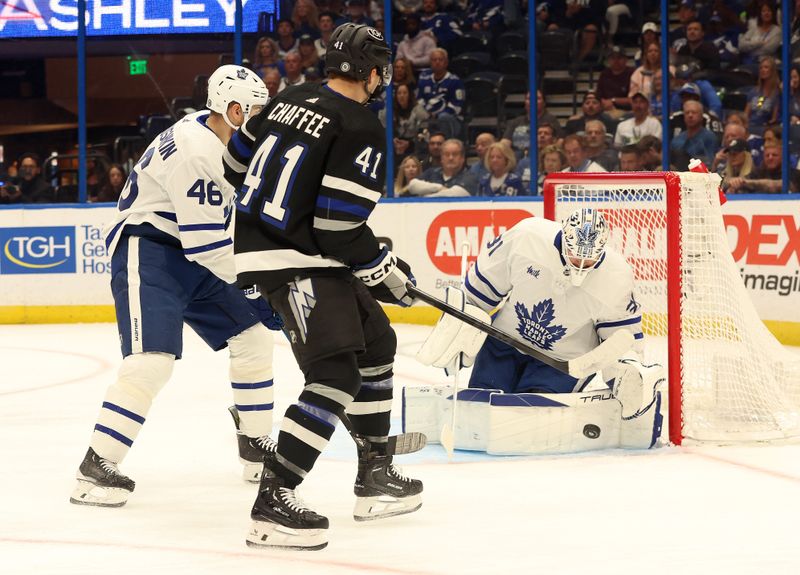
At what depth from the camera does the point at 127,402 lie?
10.8 ft

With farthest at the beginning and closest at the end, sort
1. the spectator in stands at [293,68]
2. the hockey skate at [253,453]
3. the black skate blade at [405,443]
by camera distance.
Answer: the spectator in stands at [293,68] < the hockey skate at [253,453] < the black skate blade at [405,443]

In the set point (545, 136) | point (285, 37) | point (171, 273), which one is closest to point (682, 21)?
point (545, 136)

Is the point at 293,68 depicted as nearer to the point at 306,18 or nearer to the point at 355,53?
the point at 306,18

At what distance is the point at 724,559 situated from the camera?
8.98 feet

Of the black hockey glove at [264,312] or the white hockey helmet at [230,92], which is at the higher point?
the white hockey helmet at [230,92]

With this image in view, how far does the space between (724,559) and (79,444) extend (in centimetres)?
232

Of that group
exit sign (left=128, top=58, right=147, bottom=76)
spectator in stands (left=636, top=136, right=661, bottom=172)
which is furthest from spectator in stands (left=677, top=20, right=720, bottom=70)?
exit sign (left=128, top=58, right=147, bottom=76)

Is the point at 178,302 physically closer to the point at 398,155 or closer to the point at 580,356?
the point at 580,356

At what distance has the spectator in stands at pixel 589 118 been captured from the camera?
26.1 feet

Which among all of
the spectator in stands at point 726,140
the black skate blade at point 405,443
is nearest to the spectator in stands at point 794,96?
the spectator in stands at point 726,140

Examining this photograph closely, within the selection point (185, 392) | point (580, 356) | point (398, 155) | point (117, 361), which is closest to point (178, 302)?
point (580, 356)

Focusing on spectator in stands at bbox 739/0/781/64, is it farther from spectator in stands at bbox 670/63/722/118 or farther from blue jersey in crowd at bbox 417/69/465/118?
blue jersey in crowd at bbox 417/69/465/118

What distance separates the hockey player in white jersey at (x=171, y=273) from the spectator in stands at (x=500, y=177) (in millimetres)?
4465

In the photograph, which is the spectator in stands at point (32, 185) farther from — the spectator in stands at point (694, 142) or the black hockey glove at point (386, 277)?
the black hockey glove at point (386, 277)
